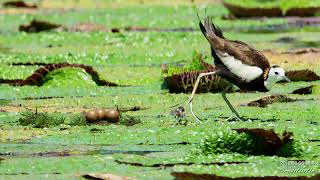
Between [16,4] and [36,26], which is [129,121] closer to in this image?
[36,26]

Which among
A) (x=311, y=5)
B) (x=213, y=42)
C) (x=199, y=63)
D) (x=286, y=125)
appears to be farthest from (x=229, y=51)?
(x=311, y=5)

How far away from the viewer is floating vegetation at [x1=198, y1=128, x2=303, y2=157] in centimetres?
659

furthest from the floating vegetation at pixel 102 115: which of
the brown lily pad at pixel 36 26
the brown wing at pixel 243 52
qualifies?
the brown lily pad at pixel 36 26

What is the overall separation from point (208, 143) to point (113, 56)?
587 cm

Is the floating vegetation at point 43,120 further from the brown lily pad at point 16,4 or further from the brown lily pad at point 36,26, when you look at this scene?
the brown lily pad at point 16,4

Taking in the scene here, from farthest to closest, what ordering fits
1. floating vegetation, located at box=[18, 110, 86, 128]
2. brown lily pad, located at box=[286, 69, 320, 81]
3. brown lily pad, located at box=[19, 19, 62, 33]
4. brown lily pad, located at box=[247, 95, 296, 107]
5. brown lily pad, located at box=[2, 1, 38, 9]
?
brown lily pad, located at box=[2, 1, 38, 9]
brown lily pad, located at box=[19, 19, 62, 33]
brown lily pad, located at box=[286, 69, 320, 81]
brown lily pad, located at box=[247, 95, 296, 107]
floating vegetation, located at box=[18, 110, 86, 128]

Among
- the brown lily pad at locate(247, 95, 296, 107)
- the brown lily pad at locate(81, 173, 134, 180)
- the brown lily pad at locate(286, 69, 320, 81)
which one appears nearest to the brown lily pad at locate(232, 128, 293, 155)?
the brown lily pad at locate(81, 173, 134, 180)

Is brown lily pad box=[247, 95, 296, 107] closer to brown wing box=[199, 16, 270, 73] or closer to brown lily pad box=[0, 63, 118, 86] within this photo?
brown wing box=[199, 16, 270, 73]

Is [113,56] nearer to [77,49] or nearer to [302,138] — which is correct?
[77,49]

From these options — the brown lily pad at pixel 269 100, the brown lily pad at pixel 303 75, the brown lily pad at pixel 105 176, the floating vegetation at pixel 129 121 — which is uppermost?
Result: the brown lily pad at pixel 303 75

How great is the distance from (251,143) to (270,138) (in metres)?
0.11

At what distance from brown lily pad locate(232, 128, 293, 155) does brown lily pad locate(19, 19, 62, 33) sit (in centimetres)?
886

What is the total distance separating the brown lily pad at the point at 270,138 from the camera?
21.5 feet

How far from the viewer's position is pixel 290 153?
660 cm
